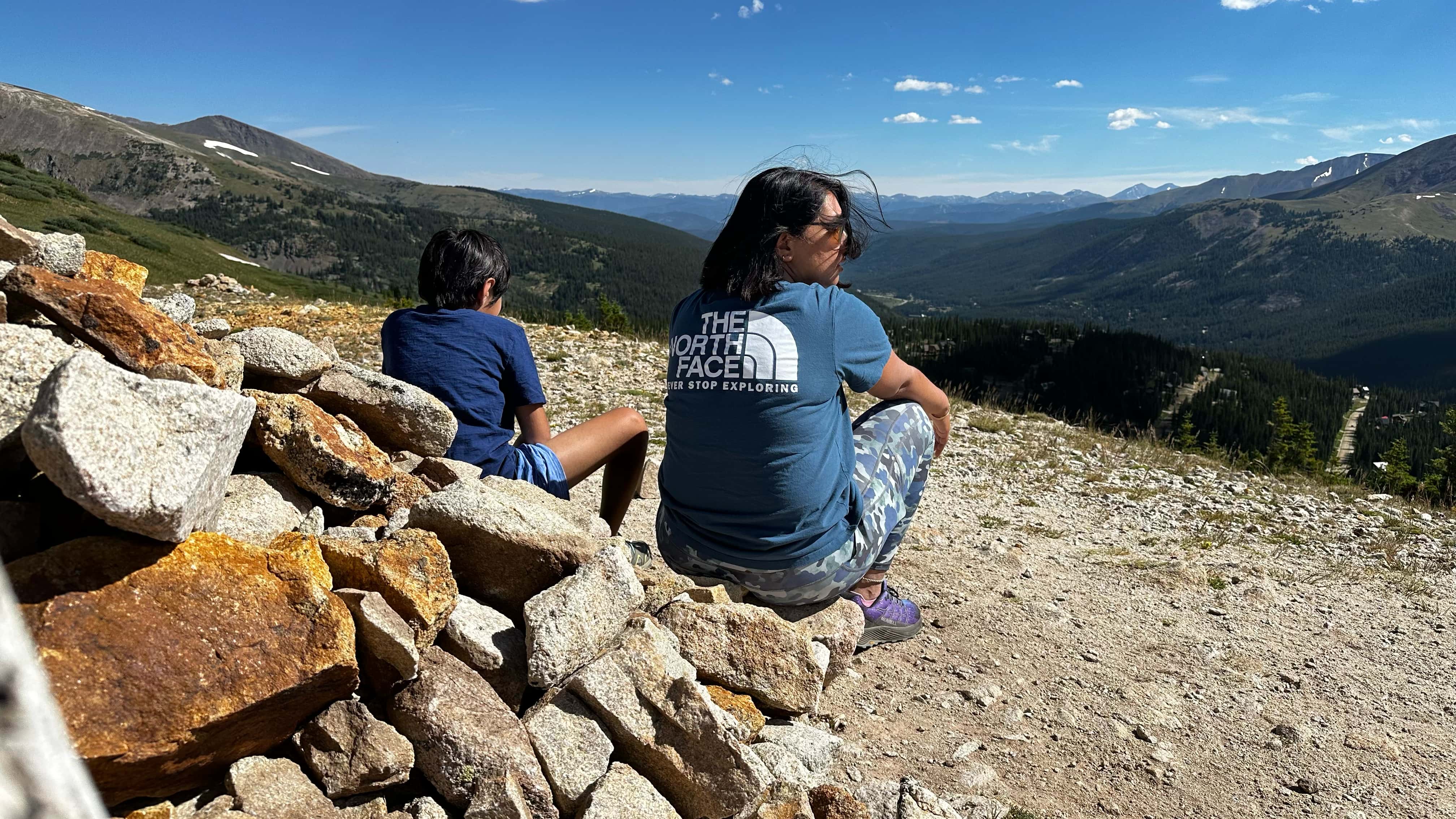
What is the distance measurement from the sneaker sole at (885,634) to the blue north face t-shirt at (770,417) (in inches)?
38.7

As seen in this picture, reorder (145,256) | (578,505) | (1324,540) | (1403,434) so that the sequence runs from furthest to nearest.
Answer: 1. (1403,434)
2. (145,256)
3. (1324,540)
4. (578,505)

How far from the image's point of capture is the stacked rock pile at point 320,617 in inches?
92.0

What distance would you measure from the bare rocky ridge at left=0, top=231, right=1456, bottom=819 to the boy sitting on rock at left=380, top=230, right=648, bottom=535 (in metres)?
0.47

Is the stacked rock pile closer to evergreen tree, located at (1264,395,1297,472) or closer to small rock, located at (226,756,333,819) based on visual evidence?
small rock, located at (226,756,333,819)

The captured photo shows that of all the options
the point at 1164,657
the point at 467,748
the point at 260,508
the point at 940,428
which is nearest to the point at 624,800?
the point at 467,748

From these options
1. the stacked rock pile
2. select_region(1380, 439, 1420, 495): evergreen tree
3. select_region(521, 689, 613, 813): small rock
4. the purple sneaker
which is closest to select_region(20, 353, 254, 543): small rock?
the stacked rock pile

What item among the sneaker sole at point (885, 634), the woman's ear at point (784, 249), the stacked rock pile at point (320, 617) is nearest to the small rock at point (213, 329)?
the stacked rock pile at point (320, 617)

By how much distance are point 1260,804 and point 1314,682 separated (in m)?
1.75

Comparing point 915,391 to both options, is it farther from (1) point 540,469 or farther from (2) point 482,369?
(2) point 482,369

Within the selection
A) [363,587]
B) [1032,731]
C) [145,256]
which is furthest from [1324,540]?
[145,256]

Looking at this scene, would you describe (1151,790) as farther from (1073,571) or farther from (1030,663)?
(1073,571)

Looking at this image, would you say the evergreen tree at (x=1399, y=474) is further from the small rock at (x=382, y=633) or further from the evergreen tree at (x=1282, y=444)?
the small rock at (x=382, y=633)

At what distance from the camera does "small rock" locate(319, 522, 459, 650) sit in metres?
3.04

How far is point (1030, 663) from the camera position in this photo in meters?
5.16
